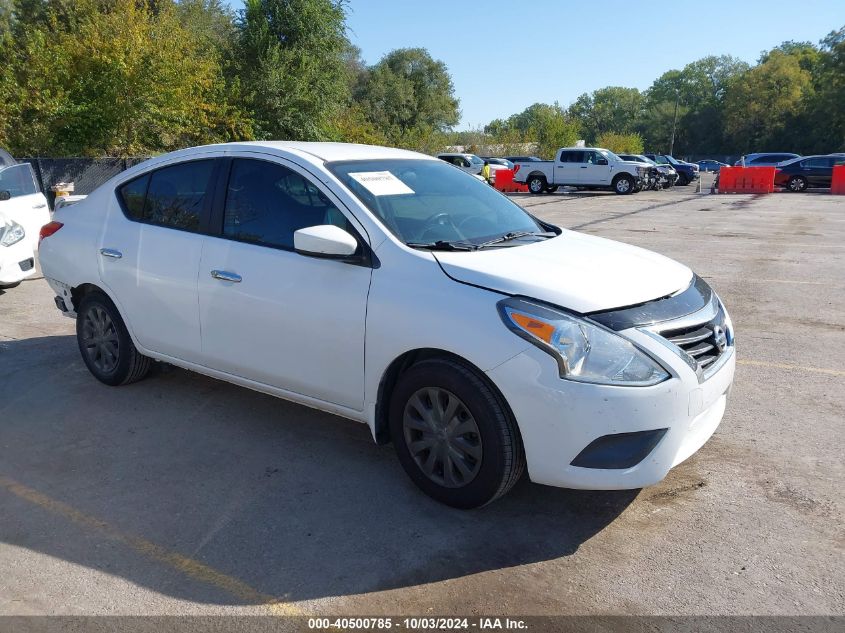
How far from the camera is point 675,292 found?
353 cm

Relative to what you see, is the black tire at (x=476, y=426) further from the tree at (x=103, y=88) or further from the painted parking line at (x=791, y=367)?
the tree at (x=103, y=88)

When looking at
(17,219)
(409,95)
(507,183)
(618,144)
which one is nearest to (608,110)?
(618,144)

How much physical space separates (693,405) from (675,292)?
0.62 metres

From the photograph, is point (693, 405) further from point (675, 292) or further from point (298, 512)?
point (298, 512)

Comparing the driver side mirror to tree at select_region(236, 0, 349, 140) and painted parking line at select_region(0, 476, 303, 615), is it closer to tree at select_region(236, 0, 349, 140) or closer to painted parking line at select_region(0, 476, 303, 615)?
painted parking line at select_region(0, 476, 303, 615)

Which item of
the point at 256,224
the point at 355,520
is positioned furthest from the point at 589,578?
the point at 256,224

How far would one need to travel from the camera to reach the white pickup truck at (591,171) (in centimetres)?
2856

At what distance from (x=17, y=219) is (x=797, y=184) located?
29.1m

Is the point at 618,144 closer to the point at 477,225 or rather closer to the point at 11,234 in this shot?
the point at 11,234

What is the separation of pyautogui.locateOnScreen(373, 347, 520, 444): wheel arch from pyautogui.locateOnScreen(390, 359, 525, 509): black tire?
0.01 metres

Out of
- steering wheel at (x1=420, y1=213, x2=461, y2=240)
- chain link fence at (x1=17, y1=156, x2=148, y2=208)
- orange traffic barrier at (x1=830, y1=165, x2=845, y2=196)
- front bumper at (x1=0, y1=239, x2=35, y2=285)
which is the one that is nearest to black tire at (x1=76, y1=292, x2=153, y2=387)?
steering wheel at (x1=420, y1=213, x2=461, y2=240)

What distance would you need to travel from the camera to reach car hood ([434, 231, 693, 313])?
3.23m

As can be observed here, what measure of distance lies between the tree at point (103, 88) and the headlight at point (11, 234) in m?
11.9

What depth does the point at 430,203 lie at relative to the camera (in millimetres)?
4086
